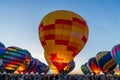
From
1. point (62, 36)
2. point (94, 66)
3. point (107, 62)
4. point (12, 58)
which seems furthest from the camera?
point (94, 66)

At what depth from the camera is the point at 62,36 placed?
1933 centimetres

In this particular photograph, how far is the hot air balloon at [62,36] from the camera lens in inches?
758

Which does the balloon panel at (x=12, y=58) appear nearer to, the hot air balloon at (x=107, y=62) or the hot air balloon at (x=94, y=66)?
the hot air balloon at (x=107, y=62)

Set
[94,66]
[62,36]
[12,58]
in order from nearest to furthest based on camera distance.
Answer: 1. [62,36]
2. [12,58]
3. [94,66]

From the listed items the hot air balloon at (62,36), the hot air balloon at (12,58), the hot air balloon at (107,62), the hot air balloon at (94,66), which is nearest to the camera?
the hot air balloon at (62,36)

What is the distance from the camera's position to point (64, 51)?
758 inches

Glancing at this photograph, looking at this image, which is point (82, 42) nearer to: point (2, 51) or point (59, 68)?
point (59, 68)

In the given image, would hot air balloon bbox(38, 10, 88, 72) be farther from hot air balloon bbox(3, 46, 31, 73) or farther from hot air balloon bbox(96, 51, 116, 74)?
hot air balloon bbox(96, 51, 116, 74)

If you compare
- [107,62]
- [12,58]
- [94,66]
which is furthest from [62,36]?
[94,66]

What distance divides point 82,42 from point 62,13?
9.13 feet

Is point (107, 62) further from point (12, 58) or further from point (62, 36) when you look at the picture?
point (62, 36)

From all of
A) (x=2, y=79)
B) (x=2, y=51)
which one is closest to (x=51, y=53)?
(x=2, y=79)

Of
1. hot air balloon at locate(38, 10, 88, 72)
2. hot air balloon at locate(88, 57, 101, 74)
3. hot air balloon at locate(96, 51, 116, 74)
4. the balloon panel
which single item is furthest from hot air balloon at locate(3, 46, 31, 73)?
hot air balloon at locate(88, 57, 101, 74)

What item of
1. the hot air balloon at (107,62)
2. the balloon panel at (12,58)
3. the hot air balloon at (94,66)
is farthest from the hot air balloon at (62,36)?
the hot air balloon at (94,66)
